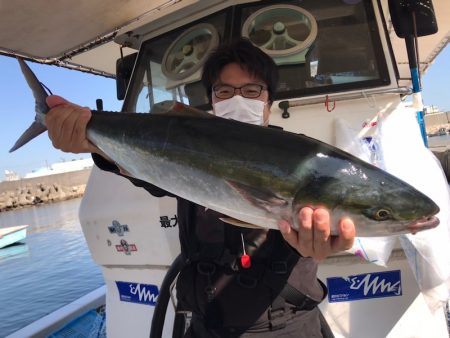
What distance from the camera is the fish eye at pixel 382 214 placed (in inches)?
55.7

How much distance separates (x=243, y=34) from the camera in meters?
3.64

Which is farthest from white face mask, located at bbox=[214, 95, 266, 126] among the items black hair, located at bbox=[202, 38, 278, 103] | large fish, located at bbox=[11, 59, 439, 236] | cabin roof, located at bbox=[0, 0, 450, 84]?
cabin roof, located at bbox=[0, 0, 450, 84]

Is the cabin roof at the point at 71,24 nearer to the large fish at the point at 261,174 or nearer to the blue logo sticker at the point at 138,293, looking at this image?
the large fish at the point at 261,174

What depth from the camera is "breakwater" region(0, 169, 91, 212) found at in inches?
1764

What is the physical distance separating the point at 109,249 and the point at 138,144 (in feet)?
6.26

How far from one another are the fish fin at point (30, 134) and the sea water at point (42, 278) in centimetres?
609

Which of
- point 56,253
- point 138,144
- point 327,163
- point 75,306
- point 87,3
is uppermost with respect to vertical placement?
point 87,3

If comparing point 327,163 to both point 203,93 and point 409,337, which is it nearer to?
point 409,337

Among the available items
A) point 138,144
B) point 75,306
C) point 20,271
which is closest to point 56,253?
point 20,271

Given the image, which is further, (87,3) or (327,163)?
(87,3)

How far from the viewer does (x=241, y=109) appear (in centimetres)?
205

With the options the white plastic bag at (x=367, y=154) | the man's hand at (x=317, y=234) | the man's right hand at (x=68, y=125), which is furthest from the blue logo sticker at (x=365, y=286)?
the man's right hand at (x=68, y=125)

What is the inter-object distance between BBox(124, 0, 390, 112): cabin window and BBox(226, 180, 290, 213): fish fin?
79.2 inches

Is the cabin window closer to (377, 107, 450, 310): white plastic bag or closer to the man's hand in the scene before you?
(377, 107, 450, 310): white plastic bag
